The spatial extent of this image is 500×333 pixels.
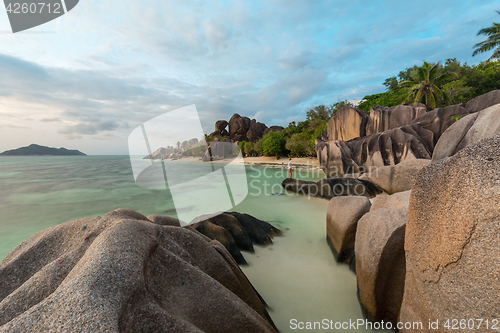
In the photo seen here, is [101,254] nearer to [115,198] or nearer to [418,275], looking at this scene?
[418,275]

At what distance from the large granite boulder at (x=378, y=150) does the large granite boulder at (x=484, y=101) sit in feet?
8.83

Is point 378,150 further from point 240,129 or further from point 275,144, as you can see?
point 240,129

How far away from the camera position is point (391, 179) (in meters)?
8.09

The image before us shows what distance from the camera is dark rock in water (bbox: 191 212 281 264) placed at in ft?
13.5

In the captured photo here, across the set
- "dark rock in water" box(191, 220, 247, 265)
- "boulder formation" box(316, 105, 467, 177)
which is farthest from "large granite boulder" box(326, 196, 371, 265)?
"boulder formation" box(316, 105, 467, 177)

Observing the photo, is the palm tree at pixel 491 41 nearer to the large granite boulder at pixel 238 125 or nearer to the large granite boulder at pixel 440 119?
the large granite boulder at pixel 440 119

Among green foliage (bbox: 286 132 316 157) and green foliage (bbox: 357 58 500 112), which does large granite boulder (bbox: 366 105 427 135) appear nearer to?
green foliage (bbox: 357 58 500 112)

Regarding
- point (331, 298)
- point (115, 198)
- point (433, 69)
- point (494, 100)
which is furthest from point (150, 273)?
point (433, 69)

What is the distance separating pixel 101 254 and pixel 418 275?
2447 mm

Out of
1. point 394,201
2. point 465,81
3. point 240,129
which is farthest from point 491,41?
point 240,129

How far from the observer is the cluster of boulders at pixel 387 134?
12.6 metres

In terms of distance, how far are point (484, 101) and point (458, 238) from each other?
1645cm

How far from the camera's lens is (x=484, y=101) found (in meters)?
11.8

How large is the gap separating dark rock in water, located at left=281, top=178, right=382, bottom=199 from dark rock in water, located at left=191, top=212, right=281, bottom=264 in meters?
4.57
